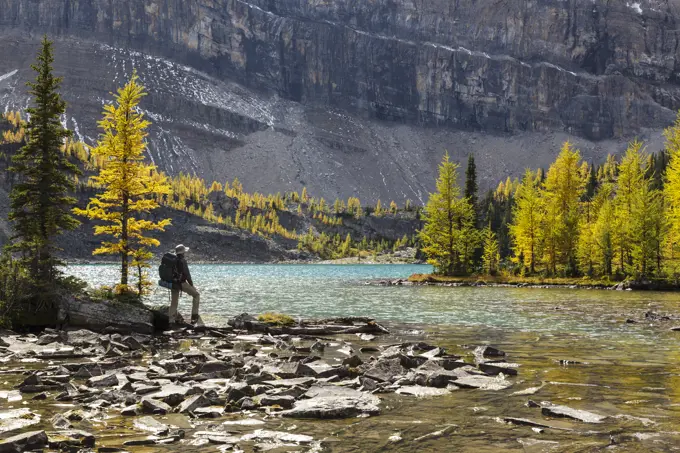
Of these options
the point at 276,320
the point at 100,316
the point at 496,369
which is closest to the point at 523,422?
the point at 496,369

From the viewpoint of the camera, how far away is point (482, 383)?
1334 cm

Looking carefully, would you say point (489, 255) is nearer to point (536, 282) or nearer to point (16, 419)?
point (536, 282)

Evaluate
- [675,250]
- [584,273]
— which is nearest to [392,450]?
[675,250]

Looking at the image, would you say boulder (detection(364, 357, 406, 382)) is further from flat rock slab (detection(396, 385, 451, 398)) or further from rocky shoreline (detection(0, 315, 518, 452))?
flat rock slab (detection(396, 385, 451, 398))

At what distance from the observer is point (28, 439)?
812cm

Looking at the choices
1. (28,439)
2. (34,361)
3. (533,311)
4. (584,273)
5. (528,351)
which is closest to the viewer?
(28,439)

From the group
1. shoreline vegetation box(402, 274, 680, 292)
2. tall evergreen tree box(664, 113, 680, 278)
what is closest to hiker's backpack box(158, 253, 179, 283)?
tall evergreen tree box(664, 113, 680, 278)

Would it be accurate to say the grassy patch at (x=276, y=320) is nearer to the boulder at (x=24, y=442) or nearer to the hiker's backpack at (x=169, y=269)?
the hiker's backpack at (x=169, y=269)

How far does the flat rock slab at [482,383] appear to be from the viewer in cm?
1309

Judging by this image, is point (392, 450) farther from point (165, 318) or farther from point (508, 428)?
point (165, 318)

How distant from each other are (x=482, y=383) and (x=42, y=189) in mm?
21714

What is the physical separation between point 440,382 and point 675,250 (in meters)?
62.5

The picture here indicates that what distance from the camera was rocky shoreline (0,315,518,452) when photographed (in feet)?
29.9

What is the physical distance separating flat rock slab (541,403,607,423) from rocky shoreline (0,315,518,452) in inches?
95.0
